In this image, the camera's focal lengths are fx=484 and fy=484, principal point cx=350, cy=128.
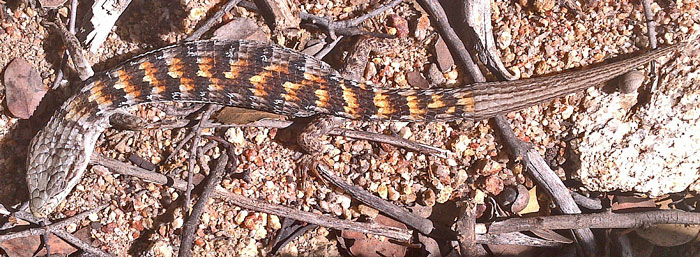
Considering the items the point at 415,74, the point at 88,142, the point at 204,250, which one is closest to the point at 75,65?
the point at 88,142


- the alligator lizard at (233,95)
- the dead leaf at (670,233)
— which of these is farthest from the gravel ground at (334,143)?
the dead leaf at (670,233)

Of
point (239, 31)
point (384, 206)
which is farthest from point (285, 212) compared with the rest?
point (239, 31)

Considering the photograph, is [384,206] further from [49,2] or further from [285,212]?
[49,2]

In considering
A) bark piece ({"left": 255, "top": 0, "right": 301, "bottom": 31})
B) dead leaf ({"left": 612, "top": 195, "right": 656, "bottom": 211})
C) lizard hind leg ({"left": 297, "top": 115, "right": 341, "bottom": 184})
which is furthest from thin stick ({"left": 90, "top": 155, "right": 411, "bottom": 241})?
dead leaf ({"left": 612, "top": 195, "right": 656, "bottom": 211})

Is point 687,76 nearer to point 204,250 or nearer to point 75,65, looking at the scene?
point 204,250

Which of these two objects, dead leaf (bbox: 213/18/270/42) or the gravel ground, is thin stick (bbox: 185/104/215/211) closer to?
the gravel ground

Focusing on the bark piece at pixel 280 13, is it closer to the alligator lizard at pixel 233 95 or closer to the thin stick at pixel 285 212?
the alligator lizard at pixel 233 95
